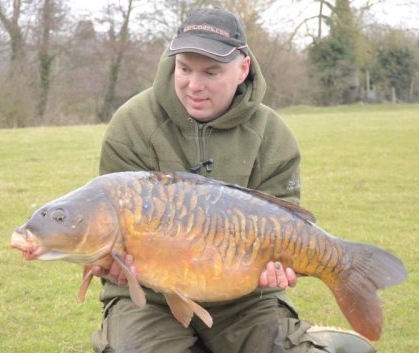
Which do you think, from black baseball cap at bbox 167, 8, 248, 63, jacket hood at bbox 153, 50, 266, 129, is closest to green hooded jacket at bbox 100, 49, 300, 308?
jacket hood at bbox 153, 50, 266, 129

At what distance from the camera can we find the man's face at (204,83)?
3178 mm

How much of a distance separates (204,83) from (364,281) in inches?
43.8

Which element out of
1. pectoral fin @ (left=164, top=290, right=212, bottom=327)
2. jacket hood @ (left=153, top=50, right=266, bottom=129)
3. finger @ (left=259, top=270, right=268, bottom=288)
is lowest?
pectoral fin @ (left=164, top=290, right=212, bottom=327)

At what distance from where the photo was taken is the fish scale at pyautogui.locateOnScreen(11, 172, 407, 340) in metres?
2.49

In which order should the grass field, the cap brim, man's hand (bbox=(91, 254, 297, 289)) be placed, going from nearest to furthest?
man's hand (bbox=(91, 254, 297, 289)) → the cap brim → the grass field

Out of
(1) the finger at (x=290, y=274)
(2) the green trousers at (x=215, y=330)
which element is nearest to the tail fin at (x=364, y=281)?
(1) the finger at (x=290, y=274)

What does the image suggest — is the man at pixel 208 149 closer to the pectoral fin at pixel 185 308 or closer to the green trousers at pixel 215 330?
the green trousers at pixel 215 330

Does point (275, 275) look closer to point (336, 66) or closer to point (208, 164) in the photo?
point (208, 164)

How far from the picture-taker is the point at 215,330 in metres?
3.33

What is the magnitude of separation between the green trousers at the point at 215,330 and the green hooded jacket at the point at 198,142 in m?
0.10

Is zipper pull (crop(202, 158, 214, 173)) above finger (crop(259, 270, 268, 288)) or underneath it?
above

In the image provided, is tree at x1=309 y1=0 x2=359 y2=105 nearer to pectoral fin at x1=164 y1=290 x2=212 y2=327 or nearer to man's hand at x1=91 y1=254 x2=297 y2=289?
man's hand at x1=91 y1=254 x2=297 y2=289

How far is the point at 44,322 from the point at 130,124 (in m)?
1.91

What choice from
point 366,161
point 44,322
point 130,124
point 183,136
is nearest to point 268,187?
point 183,136
